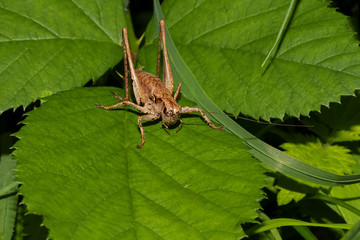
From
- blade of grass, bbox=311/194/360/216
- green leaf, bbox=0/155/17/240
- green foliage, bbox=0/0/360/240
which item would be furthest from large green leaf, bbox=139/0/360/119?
green leaf, bbox=0/155/17/240

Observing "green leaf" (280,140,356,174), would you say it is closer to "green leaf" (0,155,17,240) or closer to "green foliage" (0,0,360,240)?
"green foliage" (0,0,360,240)

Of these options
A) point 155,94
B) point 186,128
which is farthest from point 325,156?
point 155,94

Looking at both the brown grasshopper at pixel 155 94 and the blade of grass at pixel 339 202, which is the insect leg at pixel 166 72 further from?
the blade of grass at pixel 339 202

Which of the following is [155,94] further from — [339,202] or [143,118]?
[339,202]

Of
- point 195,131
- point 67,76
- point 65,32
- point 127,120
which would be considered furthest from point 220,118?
point 65,32

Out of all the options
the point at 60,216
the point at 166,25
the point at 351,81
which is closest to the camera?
the point at 60,216

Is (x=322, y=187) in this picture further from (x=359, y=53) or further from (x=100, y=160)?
(x=100, y=160)

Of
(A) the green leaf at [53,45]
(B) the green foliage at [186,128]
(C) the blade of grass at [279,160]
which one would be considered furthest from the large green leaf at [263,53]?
(A) the green leaf at [53,45]
